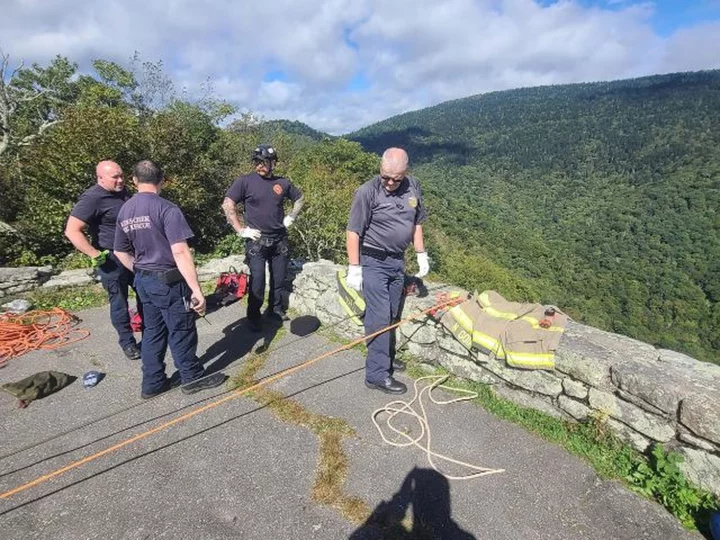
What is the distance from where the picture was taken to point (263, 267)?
474 cm

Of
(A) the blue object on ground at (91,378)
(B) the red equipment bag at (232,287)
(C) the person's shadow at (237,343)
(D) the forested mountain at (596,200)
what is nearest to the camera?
(A) the blue object on ground at (91,378)

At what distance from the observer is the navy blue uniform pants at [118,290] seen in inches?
162

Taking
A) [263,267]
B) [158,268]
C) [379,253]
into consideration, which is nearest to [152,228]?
[158,268]

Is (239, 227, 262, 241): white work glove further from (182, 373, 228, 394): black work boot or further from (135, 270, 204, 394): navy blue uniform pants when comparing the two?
(182, 373, 228, 394): black work boot

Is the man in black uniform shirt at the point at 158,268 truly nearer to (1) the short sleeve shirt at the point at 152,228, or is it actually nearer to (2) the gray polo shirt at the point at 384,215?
(1) the short sleeve shirt at the point at 152,228

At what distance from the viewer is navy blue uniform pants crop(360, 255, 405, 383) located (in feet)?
11.7

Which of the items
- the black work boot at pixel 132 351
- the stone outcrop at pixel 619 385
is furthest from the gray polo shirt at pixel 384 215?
the black work boot at pixel 132 351

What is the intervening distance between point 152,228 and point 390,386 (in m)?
2.52

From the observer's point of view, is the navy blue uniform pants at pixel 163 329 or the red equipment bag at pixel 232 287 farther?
the red equipment bag at pixel 232 287

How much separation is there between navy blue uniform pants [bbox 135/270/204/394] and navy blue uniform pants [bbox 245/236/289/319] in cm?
133

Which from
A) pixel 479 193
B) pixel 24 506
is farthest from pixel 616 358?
pixel 479 193

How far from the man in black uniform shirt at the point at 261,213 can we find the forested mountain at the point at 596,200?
30.9 meters

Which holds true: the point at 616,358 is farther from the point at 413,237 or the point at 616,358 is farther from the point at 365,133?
the point at 365,133

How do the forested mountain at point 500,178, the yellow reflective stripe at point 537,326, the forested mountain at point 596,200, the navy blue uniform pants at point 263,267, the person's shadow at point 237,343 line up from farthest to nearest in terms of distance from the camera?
1. the forested mountain at point 596,200
2. the forested mountain at point 500,178
3. the navy blue uniform pants at point 263,267
4. the person's shadow at point 237,343
5. the yellow reflective stripe at point 537,326
